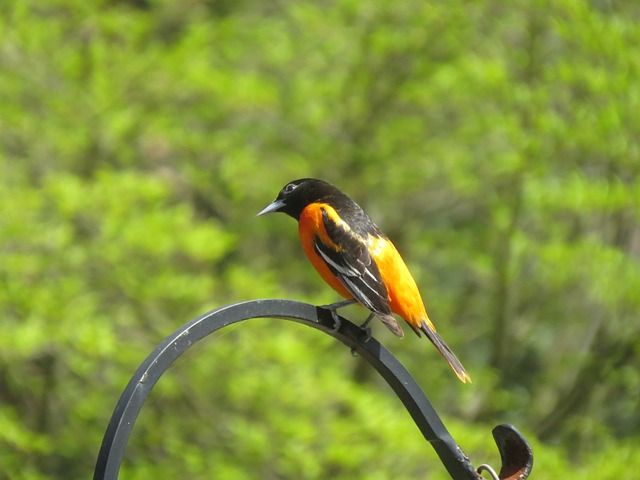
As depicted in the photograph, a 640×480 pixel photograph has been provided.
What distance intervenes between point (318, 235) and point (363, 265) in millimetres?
207

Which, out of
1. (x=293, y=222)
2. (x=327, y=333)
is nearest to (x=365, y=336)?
(x=327, y=333)

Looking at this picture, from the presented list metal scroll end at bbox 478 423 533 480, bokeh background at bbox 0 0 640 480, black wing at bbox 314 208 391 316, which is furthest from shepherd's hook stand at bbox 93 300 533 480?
bokeh background at bbox 0 0 640 480

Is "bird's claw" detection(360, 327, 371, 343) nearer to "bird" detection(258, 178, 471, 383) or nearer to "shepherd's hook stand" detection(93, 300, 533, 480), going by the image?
"shepherd's hook stand" detection(93, 300, 533, 480)

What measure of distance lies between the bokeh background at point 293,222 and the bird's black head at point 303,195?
2.70 m

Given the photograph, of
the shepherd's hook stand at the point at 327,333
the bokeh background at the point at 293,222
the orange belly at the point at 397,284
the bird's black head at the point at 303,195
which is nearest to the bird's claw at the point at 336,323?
the shepherd's hook stand at the point at 327,333

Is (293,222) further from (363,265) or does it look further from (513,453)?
(513,453)

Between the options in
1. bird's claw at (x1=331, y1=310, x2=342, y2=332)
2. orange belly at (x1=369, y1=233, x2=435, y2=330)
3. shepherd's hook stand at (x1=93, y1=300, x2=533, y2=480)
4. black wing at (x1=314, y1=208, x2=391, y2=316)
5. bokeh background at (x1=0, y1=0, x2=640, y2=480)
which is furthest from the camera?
bokeh background at (x1=0, y1=0, x2=640, y2=480)

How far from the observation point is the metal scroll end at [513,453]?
238 cm

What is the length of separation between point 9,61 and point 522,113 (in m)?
3.63

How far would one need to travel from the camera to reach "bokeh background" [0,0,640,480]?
245 inches

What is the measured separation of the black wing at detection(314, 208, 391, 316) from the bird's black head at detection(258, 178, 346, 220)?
179 mm

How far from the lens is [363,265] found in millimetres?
3184

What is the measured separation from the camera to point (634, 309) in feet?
22.1

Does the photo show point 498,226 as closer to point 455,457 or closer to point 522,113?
point 522,113
